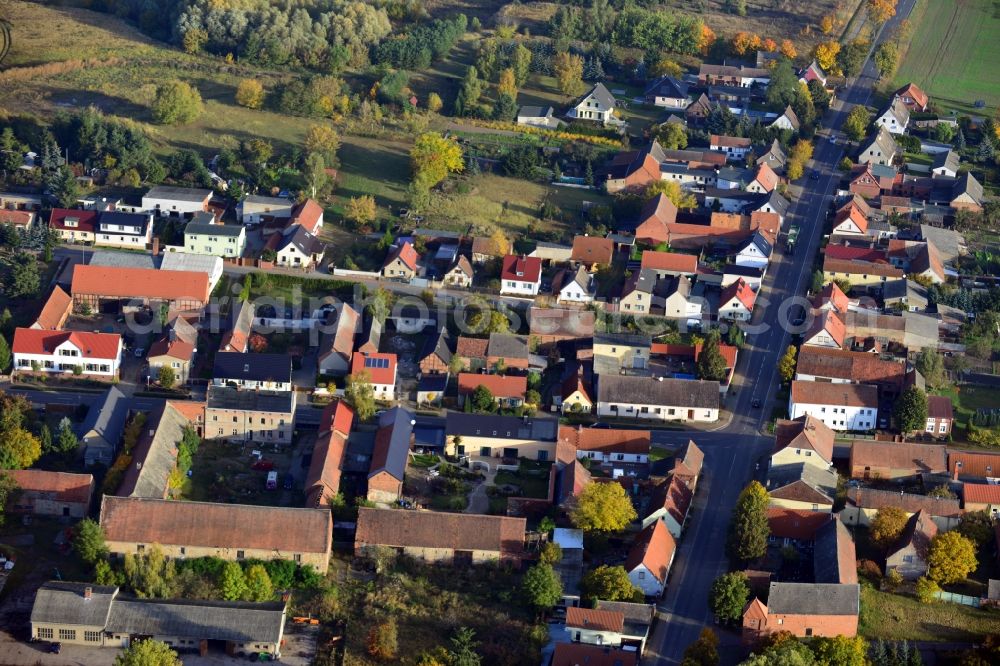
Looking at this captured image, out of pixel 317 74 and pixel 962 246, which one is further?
pixel 317 74

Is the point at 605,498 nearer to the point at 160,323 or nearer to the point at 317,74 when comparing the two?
the point at 160,323

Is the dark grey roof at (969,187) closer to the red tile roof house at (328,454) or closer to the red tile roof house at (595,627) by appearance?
the red tile roof house at (328,454)

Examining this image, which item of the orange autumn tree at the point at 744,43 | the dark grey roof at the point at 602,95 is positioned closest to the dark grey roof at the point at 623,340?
the dark grey roof at the point at 602,95

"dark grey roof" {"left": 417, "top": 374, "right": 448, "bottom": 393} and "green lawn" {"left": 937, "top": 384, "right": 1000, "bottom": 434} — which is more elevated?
"green lawn" {"left": 937, "top": 384, "right": 1000, "bottom": 434}

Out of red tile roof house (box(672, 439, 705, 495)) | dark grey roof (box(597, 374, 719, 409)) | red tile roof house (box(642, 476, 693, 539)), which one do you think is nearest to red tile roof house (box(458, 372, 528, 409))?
dark grey roof (box(597, 374, 719, 409))

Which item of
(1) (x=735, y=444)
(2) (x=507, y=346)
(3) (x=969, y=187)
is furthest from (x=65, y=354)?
(3) (x=969, y=187)

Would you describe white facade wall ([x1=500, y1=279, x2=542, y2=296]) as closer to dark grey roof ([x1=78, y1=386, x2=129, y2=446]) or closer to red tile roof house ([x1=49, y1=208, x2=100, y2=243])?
dark grey roof ([x1=78, y1=386, x2=129, y2=446])

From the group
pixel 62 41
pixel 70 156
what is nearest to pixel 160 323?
pixel 70 156
